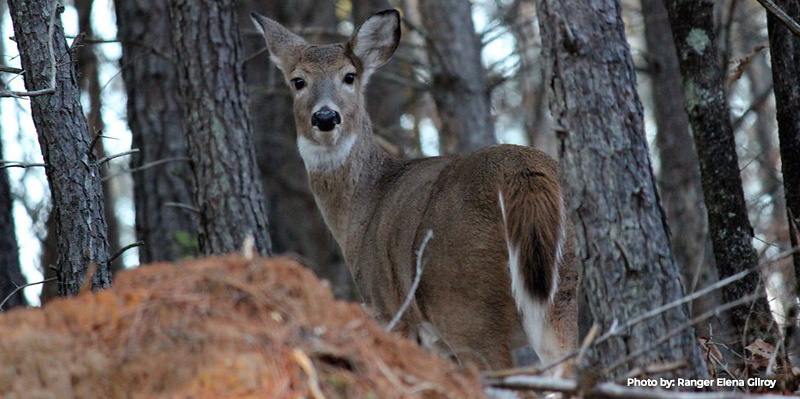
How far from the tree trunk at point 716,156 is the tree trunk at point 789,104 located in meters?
0.24

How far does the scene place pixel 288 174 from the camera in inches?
544

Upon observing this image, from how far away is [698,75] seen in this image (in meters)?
6.14

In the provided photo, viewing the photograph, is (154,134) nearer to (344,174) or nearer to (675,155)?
(344,174)

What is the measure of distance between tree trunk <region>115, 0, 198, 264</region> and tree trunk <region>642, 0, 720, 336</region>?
455 cm

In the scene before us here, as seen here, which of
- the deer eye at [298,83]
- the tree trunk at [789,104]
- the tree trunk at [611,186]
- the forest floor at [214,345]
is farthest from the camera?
the deer eye at [298,83]

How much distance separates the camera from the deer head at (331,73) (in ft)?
24.3

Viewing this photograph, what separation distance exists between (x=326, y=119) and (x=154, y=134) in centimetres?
336

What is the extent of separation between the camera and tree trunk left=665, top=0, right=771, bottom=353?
19.2ft

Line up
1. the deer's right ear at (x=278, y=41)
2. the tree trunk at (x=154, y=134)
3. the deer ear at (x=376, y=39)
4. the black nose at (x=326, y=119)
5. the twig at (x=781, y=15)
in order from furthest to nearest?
the tree trunk at (x=154, y=134)
the deer's right ear at (x=278, y=41)
the deer ear at (x=376, y=39)
the black nose at (x=326, y=119)
the twig at (x=781, y=15)

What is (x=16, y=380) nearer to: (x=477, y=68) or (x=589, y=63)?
(x=589, y=63)

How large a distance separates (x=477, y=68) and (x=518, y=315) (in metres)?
4.92

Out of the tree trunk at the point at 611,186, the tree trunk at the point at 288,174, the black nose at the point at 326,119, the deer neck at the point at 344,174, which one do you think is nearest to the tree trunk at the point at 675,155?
the deer neck at the point at 344,174

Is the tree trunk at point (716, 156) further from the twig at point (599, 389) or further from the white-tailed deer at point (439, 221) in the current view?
the twig at point (599, 389)

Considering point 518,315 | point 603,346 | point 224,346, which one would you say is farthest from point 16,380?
point 518,315
